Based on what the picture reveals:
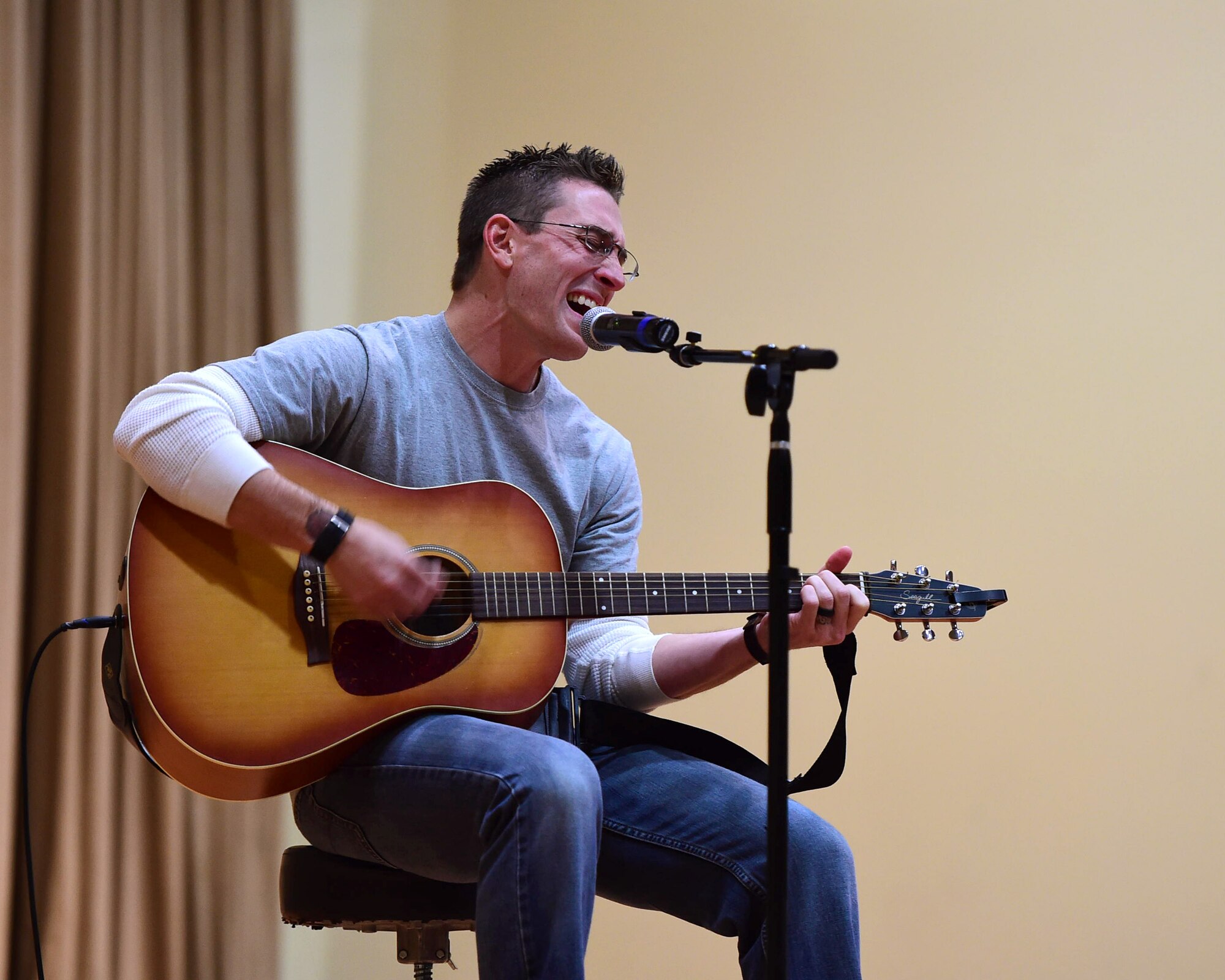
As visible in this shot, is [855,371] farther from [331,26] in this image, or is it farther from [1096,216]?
[331,26]

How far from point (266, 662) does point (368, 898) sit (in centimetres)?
36

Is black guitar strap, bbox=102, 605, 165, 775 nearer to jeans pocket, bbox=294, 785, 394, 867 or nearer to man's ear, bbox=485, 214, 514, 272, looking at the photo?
jeans pocket, bbox=294, 785, 394, 867

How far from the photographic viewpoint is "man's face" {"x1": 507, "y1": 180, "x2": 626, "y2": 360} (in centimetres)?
186

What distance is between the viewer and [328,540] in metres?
1.43

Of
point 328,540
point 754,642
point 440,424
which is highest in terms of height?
point 440,424

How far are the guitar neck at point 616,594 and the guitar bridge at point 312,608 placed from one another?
216mm

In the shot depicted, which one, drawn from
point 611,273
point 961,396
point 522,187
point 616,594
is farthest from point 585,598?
point 961,396

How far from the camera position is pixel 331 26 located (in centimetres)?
285

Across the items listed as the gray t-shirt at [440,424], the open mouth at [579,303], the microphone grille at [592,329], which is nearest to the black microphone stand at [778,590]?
the microphone grille at [592,329]

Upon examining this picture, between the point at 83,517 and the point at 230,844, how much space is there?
80cm

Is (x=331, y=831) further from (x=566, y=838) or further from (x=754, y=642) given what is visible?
(x=754, y=642)

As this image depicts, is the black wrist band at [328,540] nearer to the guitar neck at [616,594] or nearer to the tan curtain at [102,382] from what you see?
the guitar neck at [616,594]

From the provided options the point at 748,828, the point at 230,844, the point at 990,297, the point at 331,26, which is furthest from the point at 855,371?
the point at 230,844

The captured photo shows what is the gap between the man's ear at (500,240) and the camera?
191cm
